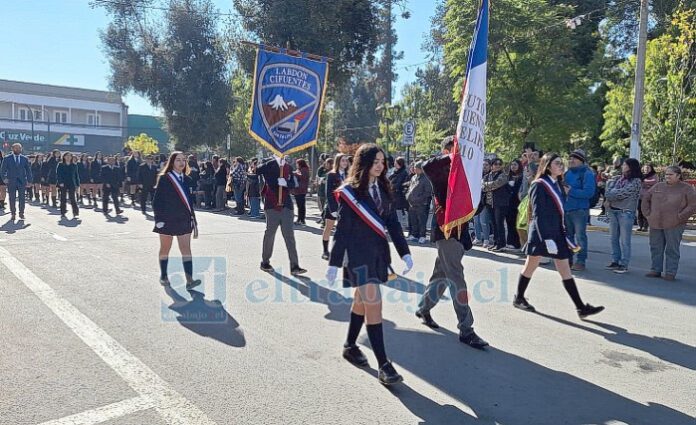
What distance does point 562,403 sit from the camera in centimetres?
396

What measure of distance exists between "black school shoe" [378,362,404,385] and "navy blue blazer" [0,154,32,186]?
1335cm

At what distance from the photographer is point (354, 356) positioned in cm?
462

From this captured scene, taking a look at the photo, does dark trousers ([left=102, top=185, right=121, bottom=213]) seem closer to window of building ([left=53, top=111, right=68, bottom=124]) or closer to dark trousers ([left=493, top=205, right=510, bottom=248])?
dark trousers ([left=493, top=205, right=510, bottom=248])

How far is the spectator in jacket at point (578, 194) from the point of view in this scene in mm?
8500

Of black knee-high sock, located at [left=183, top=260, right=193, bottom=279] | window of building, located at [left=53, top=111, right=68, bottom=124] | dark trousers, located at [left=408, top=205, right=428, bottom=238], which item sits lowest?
black knee-high sock, located at [left=183, top=260, right=193, bottom=279]

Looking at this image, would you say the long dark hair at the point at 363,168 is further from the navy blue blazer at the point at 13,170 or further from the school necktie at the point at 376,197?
the navy blue blazer at the point at 13,170

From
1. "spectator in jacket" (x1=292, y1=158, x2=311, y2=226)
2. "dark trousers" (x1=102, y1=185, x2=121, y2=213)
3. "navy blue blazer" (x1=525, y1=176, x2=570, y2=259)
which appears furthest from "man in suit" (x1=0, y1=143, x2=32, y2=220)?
"navy blue blazer" (x1=525, y1=176, x2=570, y2=259)

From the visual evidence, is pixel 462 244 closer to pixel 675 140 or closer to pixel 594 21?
pixel 675 140

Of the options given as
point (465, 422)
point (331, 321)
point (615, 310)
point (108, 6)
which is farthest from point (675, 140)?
point (108, 6)

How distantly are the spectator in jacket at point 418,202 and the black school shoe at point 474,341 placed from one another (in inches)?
243

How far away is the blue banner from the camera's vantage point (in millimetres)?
9125

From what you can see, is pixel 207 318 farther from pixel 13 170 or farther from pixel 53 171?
pixel 53 171

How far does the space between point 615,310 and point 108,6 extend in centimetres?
3249

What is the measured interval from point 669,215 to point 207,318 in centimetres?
653
